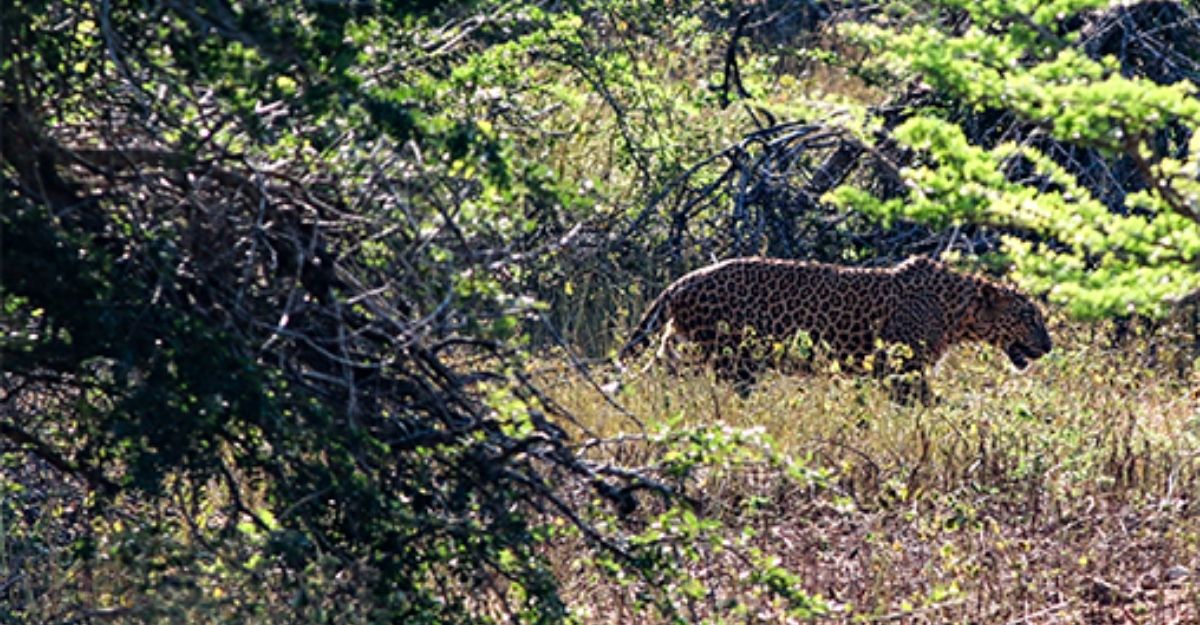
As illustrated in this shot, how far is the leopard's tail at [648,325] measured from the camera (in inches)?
368

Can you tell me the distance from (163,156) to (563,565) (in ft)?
8.95

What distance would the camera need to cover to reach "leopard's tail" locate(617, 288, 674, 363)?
934cm

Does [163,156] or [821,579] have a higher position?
[163,156]

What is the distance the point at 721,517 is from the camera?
7590 mm

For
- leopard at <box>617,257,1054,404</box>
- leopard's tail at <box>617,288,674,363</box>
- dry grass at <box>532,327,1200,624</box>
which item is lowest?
dry grass at <box>532,327,1200,624</box>

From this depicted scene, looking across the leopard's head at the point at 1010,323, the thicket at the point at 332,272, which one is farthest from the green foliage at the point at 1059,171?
the leopard's head at the point at 1010,323

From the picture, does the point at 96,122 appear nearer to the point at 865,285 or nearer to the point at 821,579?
the point at 821,579

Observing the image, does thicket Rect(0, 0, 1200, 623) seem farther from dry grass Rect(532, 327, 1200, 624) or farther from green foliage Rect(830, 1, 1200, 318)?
dry grass Rect(532, 327, 1200, 624)

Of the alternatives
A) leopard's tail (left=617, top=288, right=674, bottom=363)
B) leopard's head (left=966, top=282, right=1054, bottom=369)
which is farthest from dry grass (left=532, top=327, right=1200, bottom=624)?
leopard's tail (left=617, top=288, right=674, bottom=363)

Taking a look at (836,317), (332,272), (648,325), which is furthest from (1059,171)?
(648,325)

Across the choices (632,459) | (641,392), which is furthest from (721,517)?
(641,392)

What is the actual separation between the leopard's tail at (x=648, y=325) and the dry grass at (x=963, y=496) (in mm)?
376

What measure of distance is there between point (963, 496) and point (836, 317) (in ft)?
5.67

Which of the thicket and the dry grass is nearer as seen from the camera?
the thicket
